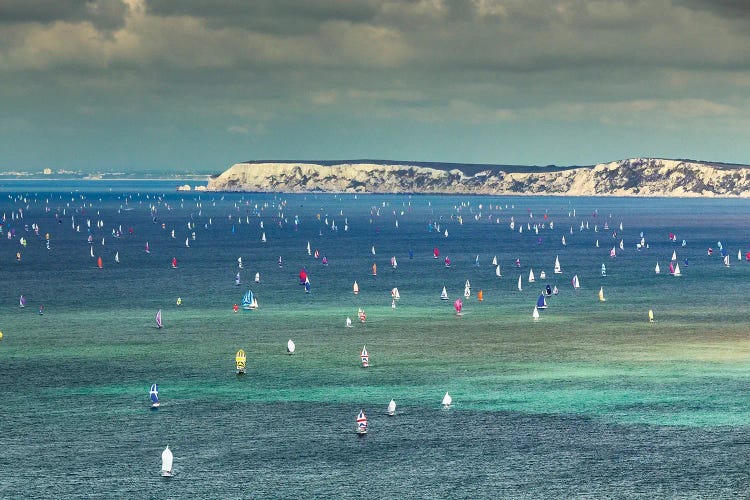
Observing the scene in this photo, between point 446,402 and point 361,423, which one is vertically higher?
point 361,423

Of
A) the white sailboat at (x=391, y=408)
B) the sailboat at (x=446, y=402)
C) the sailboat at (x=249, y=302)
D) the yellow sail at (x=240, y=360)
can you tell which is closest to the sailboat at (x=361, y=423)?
the white sailboat at (x=391, y=408)

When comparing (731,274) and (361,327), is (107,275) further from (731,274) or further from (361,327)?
(731,274)

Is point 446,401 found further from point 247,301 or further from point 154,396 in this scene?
point 247,301

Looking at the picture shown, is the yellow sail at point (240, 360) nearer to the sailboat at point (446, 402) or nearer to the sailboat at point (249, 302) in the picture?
the sailboat at point (446, 402)

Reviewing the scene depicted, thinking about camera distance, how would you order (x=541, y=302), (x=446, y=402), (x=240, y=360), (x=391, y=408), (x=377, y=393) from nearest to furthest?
(x=391, y=408)
(x=446, y=402)
(x=377, y=393)
(x=240, y=360)
(x=541, y=302)

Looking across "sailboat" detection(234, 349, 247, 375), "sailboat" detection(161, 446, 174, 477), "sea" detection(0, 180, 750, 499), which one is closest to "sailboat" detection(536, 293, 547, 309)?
"sea" detection(0, 180, 750, 499)

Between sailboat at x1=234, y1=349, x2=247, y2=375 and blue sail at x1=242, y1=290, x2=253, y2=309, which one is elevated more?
blue sail at x1=242, y1=290, x2=253, y2=309

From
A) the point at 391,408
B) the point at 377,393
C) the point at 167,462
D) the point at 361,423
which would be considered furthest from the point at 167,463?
the point at 377,393

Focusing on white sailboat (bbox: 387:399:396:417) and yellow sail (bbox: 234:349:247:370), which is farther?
yellow sail (bbox: 234:349:247:370)

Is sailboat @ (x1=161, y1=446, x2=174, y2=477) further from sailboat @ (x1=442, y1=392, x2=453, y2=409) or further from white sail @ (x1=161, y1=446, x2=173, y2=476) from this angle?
sailboat @ (x1=442, y1=392, x2=453, y2=409)

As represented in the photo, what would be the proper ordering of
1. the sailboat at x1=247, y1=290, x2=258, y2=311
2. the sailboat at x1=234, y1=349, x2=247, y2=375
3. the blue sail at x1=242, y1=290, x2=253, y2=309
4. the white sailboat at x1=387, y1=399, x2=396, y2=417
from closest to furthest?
the white sailboat at x1=387, y1=399, x2=396, y2=417 < the sailboat at x1=234, y1=349, x2=247, y2=375 < the sailboat at x1=247, y1=290, x2=258, y2=311 < the blue sail at x1=242, y1=290, x2=253, y2=309

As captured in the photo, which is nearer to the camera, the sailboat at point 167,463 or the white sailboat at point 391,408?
the sailboat at point 167,463
